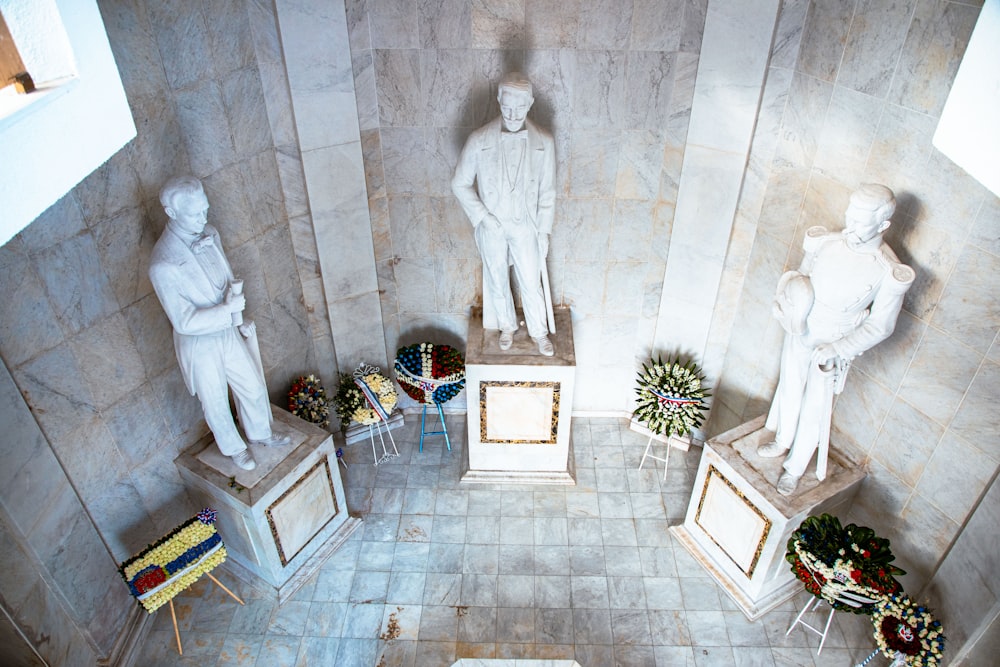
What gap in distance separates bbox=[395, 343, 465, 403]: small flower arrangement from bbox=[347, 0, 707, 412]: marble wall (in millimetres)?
435

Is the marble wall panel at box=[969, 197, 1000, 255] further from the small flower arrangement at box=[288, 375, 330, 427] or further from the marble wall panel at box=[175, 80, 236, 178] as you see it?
the small flower arrangement at box=[288, 375, 330, 427]

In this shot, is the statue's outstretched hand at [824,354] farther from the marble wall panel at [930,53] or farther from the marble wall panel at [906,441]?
the marble wall panel at [930,53]

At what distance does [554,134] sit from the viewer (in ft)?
22.3

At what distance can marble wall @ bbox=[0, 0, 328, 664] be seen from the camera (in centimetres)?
474

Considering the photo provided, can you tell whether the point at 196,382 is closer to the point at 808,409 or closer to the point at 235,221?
the point at 235,221

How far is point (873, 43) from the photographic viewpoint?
17.0 feet

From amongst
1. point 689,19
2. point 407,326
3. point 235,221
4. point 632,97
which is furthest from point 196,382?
point 689,19

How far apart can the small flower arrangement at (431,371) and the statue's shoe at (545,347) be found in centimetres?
99

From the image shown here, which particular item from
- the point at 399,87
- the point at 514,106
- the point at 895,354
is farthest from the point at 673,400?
the point at 399,87

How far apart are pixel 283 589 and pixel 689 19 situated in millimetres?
6402

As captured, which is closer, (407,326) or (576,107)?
(576,107)

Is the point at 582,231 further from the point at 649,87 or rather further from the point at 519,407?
the point at 519,407

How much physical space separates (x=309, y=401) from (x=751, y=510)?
445 centimetres

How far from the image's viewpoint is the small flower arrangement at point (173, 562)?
5.35 metres
